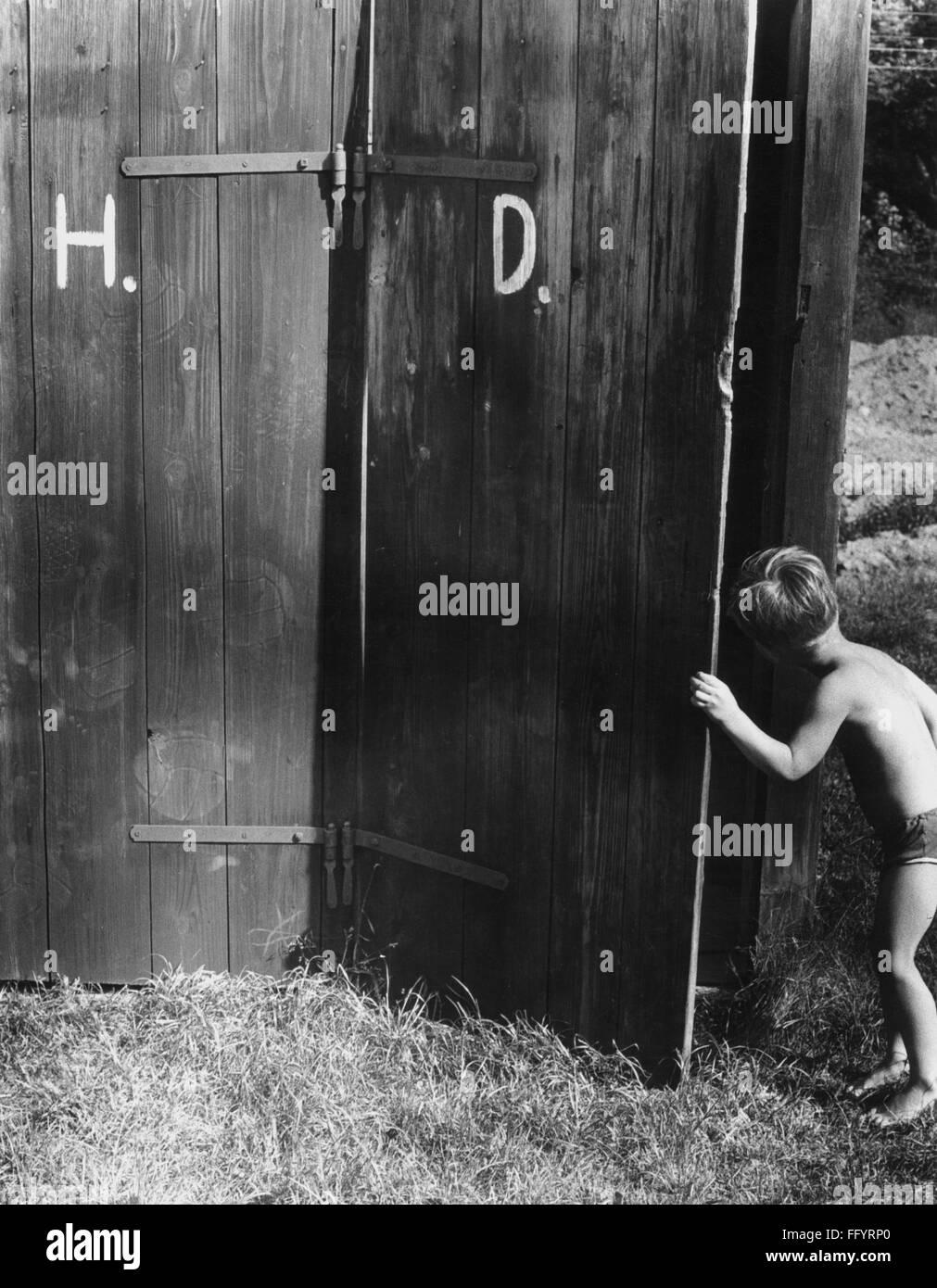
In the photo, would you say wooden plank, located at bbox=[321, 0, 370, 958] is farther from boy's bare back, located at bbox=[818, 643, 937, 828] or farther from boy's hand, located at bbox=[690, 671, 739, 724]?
boy's bare back, located at bbox=[818, 643, 937, 828]

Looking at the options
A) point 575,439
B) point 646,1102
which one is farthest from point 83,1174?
point 575,439

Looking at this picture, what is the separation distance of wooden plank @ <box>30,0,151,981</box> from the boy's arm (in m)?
1.55

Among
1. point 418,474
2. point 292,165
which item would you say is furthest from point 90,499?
point 292,165

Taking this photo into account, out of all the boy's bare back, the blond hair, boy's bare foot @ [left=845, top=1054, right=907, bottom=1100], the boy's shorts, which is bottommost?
boy's bare foot @ [left=845, top=1054, right=907, bottom=1100]

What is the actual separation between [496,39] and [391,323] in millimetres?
709

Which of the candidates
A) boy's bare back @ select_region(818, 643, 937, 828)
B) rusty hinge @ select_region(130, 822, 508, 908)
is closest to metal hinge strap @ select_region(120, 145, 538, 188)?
boy's bare back @ select_region(818, 643, 937, 828)

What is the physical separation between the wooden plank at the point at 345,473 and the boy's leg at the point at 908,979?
1408mm

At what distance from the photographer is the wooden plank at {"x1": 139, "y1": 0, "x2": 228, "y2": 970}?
128 inches

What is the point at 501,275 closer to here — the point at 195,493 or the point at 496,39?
the point at 496,39

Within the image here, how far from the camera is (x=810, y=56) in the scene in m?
3.43

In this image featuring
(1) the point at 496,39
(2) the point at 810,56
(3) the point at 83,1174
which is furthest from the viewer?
(2) the point at 810,56

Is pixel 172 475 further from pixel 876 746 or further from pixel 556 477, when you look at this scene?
pixel 876 746

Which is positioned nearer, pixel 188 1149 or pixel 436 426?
pixel 188 1149

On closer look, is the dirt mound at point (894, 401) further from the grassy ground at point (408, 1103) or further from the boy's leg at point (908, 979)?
the boy's leg at point (908, 979)
